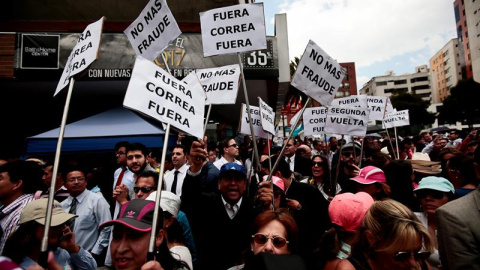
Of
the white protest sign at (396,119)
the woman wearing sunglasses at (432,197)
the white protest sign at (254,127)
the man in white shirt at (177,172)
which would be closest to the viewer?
the woman wearing sunglasses at (432,197)

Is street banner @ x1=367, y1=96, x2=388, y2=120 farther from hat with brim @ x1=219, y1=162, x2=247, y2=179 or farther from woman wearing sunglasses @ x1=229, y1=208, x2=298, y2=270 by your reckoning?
Result: woman wearing sunglasses @ x1=229, y1=208, x2=298, y2=270

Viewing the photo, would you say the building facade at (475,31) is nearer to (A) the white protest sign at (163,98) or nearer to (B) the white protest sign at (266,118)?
(B) the white protest sign at (266,118)

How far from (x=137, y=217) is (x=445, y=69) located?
112m

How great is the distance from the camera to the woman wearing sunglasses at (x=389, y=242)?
6.05 feet

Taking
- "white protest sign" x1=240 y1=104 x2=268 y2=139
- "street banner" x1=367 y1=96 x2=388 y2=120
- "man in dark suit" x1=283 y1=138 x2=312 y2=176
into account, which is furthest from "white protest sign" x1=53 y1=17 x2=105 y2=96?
"street banner" x1=367 y1=96 x2=388 y2=120

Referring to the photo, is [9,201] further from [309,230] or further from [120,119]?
[120,119]

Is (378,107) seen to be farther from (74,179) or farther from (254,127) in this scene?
(74,179)

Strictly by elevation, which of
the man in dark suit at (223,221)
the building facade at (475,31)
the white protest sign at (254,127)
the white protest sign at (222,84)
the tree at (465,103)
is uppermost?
the building facade at (475,31)

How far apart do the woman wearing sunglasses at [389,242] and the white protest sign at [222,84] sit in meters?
2.68

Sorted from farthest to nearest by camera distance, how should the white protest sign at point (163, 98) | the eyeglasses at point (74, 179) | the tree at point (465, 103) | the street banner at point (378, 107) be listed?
1. the tree at point (465, 103)
2. the street banner at point (378, 107)
3. the eyeglasses at point (74, 179)
4. the white protest sign at point (163, 98)

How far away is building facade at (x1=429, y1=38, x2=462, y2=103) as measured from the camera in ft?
274

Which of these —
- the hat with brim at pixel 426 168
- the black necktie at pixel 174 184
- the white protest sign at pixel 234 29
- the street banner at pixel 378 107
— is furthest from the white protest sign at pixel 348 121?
the black necktie at pixel 174 184

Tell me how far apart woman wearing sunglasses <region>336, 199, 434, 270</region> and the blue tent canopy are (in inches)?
242

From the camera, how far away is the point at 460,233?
196cm
